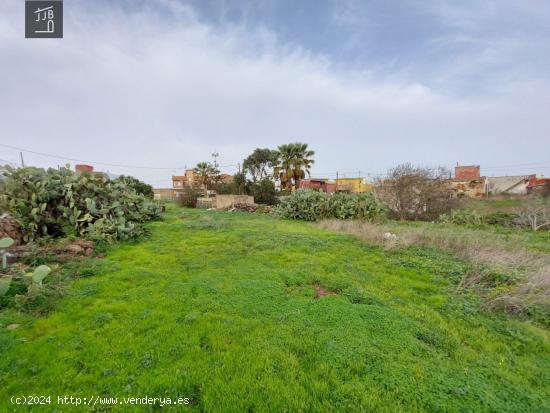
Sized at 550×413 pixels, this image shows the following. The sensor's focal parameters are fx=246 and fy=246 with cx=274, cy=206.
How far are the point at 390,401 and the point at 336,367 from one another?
1.82 ft

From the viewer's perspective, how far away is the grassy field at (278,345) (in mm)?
2273

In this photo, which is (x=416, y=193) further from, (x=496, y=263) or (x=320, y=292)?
(x=320, y=292)

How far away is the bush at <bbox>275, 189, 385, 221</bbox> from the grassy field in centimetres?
951

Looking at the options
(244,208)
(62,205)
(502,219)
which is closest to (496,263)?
(62,205)

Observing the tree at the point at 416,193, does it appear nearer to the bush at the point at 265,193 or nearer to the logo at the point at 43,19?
the bush at the point at 265,193

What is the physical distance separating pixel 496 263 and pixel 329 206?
10318 mm

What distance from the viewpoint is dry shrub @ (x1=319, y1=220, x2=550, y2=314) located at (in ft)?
13.0

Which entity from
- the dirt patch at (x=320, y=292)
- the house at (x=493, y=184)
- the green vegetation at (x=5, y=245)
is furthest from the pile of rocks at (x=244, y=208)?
the house at (x=493, y=184)

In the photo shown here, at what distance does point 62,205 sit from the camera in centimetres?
786

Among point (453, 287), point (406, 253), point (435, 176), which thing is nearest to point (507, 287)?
point (453, 287)

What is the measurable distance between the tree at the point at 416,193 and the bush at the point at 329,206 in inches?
79.3

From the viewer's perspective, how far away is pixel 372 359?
272cm

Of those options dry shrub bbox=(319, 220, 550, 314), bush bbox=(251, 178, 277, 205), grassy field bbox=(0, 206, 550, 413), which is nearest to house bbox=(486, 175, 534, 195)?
bush bbox=(251, 178, 277, 205)

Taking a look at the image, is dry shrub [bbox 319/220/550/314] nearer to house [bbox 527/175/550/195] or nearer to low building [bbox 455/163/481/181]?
house [bbox 527/175/550/195]
